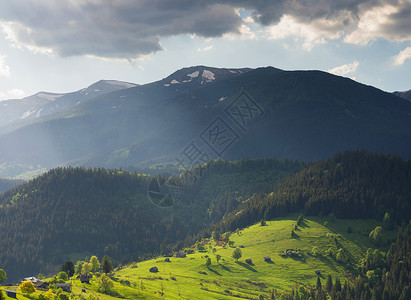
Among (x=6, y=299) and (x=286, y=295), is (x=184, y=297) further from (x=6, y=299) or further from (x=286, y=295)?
(x=6, y=299)

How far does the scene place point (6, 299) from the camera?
105 metres

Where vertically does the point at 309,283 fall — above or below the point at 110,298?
below

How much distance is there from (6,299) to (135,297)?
181 feet

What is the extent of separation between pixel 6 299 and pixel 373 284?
166 meters

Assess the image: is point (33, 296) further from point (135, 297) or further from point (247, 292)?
point (247, 292)

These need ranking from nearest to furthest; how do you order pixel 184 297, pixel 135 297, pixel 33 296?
Answer: pixel 33 296 < pixel 135 297 < pixel 184 297

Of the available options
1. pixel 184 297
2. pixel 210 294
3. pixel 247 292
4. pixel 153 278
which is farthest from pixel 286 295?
pixel 153 278

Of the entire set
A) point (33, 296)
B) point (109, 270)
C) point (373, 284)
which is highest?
point (33, 296)

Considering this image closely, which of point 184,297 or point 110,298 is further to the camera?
point 184,297

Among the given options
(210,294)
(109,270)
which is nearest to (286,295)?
(210,294)

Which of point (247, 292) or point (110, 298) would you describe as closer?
point (110, 298)

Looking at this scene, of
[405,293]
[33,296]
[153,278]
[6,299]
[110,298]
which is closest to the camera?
[6,299]

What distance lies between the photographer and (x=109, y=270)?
186m

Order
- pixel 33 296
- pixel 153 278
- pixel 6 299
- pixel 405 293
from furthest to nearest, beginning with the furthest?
pixel 153 278
pixel 405 293
pixel 33 296
pixel 6 299
